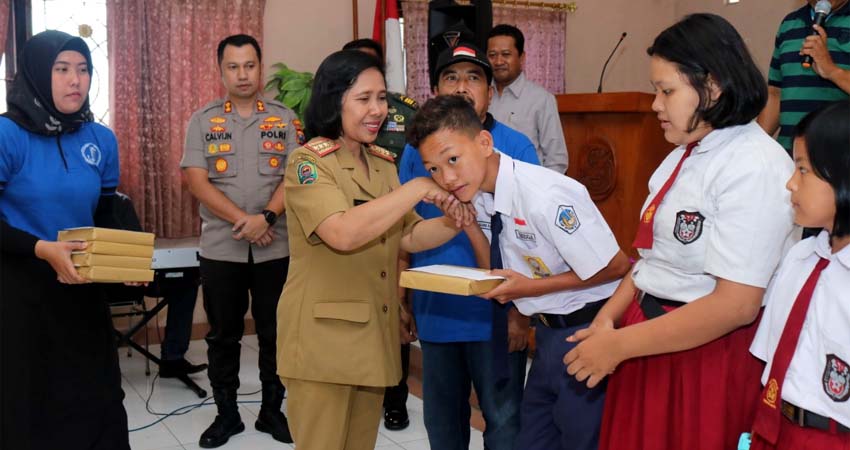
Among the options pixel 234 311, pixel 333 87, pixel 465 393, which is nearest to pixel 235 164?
pixel 234 311

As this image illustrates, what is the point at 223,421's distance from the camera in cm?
349

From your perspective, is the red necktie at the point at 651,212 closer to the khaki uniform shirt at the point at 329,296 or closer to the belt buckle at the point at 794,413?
the belt buckle at the point at 794,413

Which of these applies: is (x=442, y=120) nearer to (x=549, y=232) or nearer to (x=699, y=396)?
(x=549, y=232)

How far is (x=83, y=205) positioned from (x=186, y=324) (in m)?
2.41

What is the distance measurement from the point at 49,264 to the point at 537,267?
1.44 meters

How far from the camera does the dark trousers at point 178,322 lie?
4637mm

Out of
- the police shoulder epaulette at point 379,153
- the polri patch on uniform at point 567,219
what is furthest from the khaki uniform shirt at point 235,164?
the polri patch on uniform at point 567,219

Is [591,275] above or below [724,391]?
above

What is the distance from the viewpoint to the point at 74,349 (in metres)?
2.38

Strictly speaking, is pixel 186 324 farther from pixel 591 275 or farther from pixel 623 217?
pixel 591 275

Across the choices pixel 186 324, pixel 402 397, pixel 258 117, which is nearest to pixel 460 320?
pixel 402 397

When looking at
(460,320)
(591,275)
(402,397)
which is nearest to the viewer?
(591,275)

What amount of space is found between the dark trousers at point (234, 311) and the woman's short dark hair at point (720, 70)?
242 cm

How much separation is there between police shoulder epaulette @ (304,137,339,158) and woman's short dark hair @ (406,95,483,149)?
0.22 meters
